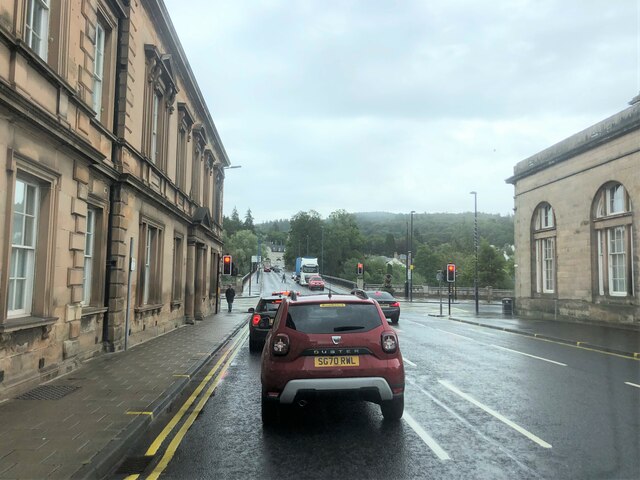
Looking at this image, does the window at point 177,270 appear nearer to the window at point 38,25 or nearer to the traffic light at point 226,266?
the traffic light at point 226,266

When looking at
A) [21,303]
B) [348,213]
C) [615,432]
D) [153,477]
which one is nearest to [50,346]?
[21,303]

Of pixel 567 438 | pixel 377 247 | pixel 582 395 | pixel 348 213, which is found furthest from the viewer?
pixel 377 247

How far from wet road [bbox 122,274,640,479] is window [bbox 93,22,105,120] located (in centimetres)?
692

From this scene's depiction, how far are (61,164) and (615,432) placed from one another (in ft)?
30.8

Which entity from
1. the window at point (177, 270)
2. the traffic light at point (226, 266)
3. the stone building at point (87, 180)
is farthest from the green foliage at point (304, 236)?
the stone building at point (87, 180)

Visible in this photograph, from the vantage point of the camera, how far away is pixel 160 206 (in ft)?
52.9

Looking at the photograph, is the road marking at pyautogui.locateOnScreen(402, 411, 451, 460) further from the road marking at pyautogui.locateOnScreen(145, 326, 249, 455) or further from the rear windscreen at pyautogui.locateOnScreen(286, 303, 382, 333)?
the road marking at pyautogui.locateOnScreen(145, 326, 249, 455)

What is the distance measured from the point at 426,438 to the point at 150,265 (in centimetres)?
1224

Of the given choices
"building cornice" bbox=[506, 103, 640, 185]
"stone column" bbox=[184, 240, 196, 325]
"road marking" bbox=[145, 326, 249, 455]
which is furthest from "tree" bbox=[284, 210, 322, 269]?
"road marking" bbox=[145, 326, 249, 455]

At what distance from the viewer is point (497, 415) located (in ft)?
21.6

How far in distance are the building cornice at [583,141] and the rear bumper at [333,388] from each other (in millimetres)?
17717

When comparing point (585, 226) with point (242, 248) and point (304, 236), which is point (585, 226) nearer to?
point (242, 248)

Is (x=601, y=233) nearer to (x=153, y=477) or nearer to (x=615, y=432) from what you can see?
(x=615, y=432)

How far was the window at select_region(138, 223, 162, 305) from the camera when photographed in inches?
575
